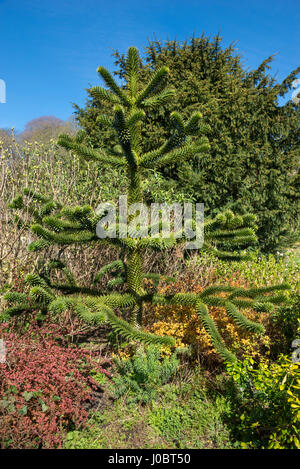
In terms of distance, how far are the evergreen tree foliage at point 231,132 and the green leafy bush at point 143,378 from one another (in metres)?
4.54

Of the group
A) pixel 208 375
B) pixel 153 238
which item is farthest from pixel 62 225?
pixel 208 375

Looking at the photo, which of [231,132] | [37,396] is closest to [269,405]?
[37,396]

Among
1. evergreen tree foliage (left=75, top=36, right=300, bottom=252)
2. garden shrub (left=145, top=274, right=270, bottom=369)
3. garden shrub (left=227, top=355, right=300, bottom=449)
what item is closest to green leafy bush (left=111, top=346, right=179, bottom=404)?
garden shrub (left=145, top=274, right=270, bottom=369)

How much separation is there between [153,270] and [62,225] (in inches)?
133

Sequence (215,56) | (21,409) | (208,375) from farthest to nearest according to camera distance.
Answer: (215,56) → (208,375) → (21,409)

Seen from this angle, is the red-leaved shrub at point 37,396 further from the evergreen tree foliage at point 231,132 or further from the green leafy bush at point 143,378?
the evergreen tree foliage at point 231,132

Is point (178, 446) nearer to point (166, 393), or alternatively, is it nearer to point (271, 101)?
point (166, 393)

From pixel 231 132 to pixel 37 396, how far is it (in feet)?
23.6

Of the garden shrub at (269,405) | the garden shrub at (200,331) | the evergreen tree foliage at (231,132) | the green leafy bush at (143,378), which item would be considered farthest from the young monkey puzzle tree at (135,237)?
the evergreen tree foliage at (231,132)

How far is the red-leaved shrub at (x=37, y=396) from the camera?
285 cm

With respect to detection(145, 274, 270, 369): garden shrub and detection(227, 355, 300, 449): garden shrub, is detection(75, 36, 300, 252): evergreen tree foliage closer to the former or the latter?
detection(145, 274, 270, 369): garden shrub

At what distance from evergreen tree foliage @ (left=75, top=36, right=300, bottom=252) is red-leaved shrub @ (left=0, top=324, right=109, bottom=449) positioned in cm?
512

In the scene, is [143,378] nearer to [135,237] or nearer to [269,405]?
[269,405]

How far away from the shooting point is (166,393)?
3.77 meters
